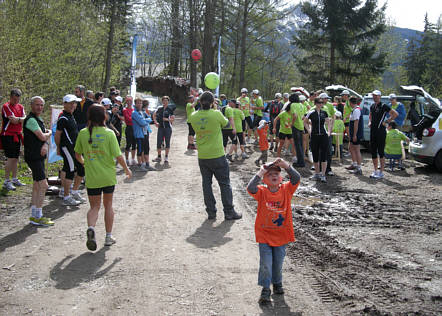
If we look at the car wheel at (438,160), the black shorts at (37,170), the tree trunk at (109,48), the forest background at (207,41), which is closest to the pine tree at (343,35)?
the forest background at (207,41)

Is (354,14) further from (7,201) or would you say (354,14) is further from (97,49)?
(7,201)

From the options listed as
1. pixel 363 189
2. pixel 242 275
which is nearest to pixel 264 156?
pixel 363 189

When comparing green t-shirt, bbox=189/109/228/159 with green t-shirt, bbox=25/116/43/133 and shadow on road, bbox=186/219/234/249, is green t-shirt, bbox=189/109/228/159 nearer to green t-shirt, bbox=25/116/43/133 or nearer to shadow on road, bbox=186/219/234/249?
shadow on road, bbox=186/219/234/249

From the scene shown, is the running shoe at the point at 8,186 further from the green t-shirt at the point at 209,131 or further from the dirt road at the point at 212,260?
the green t-shirt at the point at 209,131

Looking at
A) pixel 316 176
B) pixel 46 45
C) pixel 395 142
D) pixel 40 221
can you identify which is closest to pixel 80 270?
pixel 40 221

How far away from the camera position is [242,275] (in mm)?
4844

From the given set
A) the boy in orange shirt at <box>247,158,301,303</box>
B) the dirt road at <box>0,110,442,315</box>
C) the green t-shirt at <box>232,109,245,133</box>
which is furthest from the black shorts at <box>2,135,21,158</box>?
the green t-shirt at <box>232,109,245,133</box>

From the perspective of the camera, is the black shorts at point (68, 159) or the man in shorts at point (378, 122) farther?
the man in shorts at point (378, 122)

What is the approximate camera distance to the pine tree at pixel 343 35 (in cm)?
3132

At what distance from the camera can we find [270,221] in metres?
4.21

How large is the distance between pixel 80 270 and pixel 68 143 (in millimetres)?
3358

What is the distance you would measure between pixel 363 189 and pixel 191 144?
7.58m

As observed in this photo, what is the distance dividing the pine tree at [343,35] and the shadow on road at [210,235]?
2791 cm

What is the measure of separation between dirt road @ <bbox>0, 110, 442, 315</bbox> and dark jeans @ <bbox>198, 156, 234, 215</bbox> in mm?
275
